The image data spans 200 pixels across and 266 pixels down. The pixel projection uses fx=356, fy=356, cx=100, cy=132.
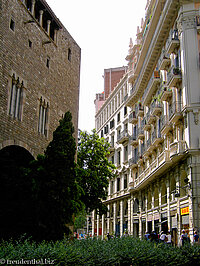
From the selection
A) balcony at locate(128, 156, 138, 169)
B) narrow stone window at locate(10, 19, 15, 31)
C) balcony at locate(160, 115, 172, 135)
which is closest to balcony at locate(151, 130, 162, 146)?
balcony at locate(160, 115, 172, 135)

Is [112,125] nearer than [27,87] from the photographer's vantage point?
No

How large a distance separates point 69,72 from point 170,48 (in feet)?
24.1

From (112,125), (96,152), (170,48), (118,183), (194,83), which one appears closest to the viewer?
(194,83)

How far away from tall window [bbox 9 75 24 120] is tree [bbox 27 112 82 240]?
7.36 feet

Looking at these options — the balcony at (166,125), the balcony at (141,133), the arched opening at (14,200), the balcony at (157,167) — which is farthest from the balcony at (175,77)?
the balcony at (141,133)

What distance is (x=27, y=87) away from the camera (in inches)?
738

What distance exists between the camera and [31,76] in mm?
19297

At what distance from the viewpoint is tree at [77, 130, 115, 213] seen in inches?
1308

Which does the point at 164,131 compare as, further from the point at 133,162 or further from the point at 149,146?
the point at 133,162

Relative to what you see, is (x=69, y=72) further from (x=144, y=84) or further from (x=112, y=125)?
(x=112, y=125)

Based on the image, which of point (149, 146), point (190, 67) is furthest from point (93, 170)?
point (190, 67)

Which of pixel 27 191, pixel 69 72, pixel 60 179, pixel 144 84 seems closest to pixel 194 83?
pixel 69 72

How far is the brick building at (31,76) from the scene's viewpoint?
54.9 feet

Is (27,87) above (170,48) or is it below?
below
